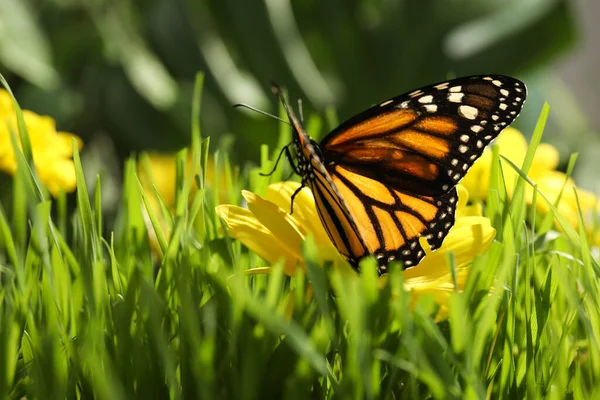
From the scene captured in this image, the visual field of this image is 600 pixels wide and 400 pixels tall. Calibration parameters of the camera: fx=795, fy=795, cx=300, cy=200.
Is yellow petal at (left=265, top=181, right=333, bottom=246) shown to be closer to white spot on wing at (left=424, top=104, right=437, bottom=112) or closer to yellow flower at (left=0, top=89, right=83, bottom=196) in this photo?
white spot on wing at (left=424, top=104, right=437, bottom=112)

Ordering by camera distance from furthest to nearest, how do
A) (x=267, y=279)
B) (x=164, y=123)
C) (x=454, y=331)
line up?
1. (x=164, y=123)
2. (x=267, y=279)
3. (x=454, y=331)

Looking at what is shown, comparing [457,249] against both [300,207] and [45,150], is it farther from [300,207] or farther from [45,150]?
[45,150]

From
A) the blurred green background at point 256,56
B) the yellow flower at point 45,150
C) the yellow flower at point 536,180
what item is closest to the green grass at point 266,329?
the yellow flower at point 536,180

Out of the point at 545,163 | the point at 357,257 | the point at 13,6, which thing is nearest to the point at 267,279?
the point at 357,257

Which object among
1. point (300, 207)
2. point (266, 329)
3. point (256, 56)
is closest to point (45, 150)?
point (300, 207)

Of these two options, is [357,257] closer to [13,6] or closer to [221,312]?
[221,312]

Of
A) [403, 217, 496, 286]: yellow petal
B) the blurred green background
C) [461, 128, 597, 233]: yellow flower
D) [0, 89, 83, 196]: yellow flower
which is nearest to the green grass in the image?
[403, 217, 496, 286]: yellow petal
